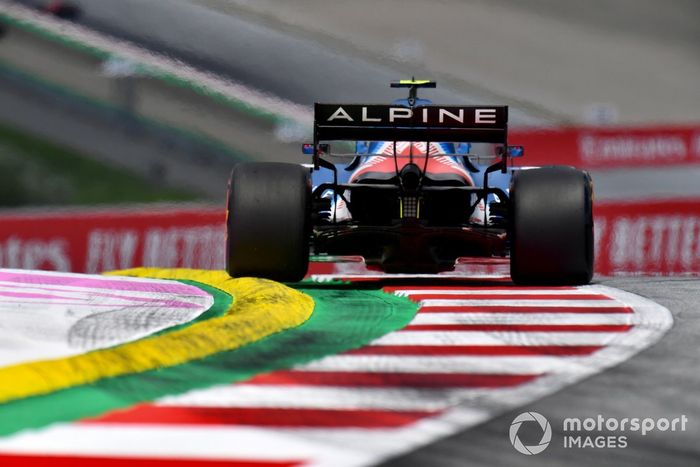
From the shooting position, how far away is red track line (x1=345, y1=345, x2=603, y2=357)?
12.6 ft

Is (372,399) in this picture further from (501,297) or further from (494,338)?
(501,297)

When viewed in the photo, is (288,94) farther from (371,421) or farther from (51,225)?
(371,421)

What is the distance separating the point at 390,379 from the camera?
3.25 metres

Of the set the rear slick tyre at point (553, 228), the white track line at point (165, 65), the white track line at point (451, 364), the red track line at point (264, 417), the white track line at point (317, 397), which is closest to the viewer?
the red track line at point (264, 417)

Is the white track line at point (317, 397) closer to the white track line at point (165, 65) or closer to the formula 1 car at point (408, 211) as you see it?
the formula 1 car at point (408, 211)

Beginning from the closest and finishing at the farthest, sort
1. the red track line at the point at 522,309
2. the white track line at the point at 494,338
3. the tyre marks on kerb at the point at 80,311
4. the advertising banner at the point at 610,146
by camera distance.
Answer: the tyre marks on kerb at the point at 80,311, the white track line at the point at 494,338, the red track line at the point at 522,309, the advertising banner at the point at 610,146

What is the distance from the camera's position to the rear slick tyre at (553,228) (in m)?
6.78

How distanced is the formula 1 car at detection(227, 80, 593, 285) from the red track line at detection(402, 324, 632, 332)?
2.07 meters

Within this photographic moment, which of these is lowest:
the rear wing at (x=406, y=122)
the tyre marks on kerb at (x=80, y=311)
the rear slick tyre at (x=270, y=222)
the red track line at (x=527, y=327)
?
the tyre marks on kerb at (x=80, y=311)

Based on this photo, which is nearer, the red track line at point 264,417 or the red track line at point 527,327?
the red track line at point 264,417

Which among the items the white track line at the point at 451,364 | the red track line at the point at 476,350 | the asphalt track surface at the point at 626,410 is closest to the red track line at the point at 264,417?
the asphalt track surface at the point at 626,410

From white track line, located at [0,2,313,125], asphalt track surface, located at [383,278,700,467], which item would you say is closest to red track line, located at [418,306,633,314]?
asphalt track surface, located at [383,278,700,467]

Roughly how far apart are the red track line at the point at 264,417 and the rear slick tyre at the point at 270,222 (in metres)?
4.08

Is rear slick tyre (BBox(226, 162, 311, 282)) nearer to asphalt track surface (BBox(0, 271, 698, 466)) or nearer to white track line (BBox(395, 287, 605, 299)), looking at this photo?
white track line (BBox(395, 287, 605, 299))
